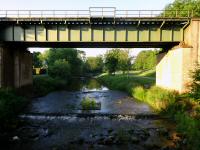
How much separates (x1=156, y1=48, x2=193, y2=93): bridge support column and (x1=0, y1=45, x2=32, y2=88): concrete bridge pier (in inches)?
847

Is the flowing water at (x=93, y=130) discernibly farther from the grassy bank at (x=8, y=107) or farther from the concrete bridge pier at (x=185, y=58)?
the concrete bridge pier at (x=185, y=58)

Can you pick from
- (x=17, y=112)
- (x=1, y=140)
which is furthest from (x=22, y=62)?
(x=1, y=140)

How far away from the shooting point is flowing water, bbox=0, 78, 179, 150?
19492 mm

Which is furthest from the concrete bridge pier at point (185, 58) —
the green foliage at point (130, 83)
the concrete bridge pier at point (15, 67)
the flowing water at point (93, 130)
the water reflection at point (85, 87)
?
the water reflection at point (85, 87)

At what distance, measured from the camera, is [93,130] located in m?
23.6

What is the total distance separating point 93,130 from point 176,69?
16.0 meters

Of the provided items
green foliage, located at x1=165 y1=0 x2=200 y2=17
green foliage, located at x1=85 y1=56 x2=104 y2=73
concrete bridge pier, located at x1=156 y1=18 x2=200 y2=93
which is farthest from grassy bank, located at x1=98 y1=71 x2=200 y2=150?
green foliage, located at x1=85 y1=56 x2=104 y2=73

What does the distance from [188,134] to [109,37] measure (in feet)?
61.9

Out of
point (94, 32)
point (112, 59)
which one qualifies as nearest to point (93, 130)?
point (94, 32)

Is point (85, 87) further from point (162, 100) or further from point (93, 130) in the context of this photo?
point (93, 130)

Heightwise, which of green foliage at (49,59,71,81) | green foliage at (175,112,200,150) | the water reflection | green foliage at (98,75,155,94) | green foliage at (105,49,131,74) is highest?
green foliage at (105,49,131,74)

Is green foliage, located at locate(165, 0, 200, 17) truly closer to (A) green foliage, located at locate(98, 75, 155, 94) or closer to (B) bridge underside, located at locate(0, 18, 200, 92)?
(A) green foliage, located at locate(98, 75, 155, 94)

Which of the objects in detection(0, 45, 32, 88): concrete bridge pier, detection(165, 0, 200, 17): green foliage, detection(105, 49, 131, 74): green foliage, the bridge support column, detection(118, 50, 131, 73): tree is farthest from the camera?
detection(105, 49, 131, 74): green foliage

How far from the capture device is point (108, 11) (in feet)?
113
